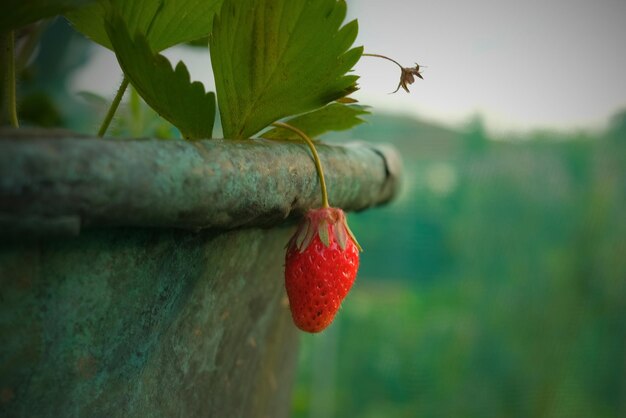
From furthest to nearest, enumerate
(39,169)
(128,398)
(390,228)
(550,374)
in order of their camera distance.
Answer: (390,228), (550,374), (128,398), (39,169)

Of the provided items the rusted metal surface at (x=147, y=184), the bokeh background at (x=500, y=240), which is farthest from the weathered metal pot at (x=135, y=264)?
the bokeh background at (x=500, y=240)

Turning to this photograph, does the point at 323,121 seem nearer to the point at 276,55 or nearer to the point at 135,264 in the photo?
the point at 276,55

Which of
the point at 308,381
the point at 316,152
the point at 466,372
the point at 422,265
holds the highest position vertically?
the point at 316,152

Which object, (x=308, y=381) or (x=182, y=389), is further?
(x=308, y=381)

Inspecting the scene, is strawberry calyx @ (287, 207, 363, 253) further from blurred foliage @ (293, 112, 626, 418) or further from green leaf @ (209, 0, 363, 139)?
blurred foliage @ (293, 112, 626, 418)

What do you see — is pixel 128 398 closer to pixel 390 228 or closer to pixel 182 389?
pixel 182 389

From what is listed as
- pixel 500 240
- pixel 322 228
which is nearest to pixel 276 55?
pixel 322 228

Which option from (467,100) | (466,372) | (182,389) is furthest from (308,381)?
(182,389)

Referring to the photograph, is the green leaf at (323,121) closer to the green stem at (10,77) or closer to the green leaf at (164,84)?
the green leaf at (164,84)
